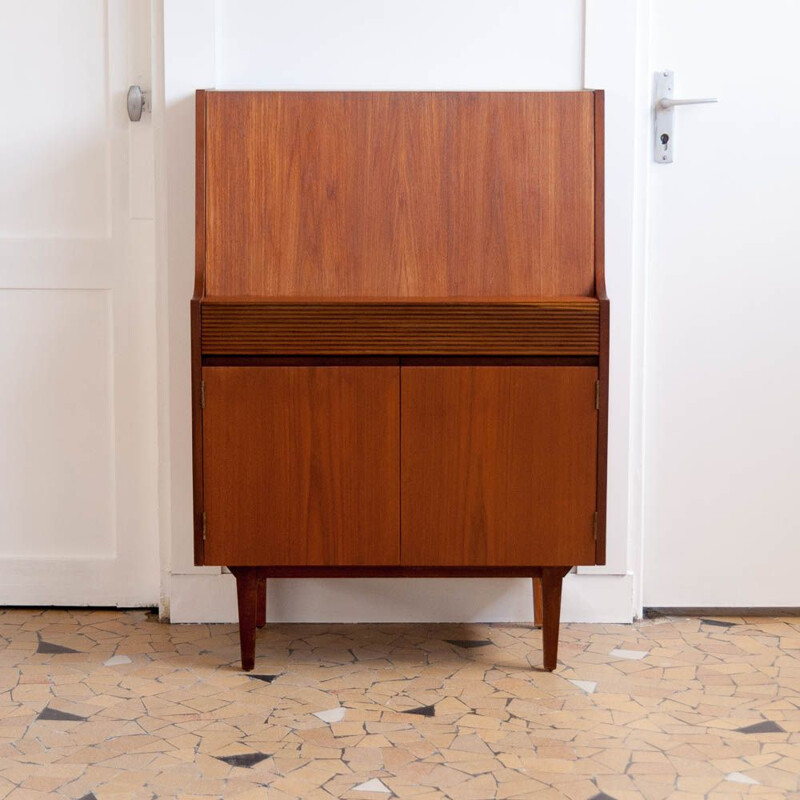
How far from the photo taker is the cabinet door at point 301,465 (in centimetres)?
206

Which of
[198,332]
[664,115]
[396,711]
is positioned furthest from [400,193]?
[396,711]

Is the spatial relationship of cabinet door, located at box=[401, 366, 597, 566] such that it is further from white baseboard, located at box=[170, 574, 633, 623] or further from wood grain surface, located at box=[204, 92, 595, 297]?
white baseboard, located at box=[170, 574, 633, 623]

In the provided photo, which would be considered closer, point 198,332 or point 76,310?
point 198,332

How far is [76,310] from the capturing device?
8.33ft

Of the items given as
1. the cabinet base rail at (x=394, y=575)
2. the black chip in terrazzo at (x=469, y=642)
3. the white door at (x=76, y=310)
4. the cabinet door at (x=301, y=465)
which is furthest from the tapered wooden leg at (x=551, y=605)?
the white door at (x=76, y=310)

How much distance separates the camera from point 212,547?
210cm

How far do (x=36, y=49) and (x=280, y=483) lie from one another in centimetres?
132

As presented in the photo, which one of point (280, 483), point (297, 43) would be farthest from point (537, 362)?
point (297, 43)

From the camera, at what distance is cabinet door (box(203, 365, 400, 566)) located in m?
2.06

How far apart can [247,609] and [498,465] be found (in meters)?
0.64

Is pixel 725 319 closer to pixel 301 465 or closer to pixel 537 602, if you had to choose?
pixel 537 602

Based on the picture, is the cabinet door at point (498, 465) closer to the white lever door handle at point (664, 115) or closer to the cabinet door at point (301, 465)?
the cabinet door at point (301, 465)

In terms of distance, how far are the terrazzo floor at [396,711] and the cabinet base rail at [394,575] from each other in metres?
0.06

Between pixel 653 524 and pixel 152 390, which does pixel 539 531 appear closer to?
pixel 653 524
